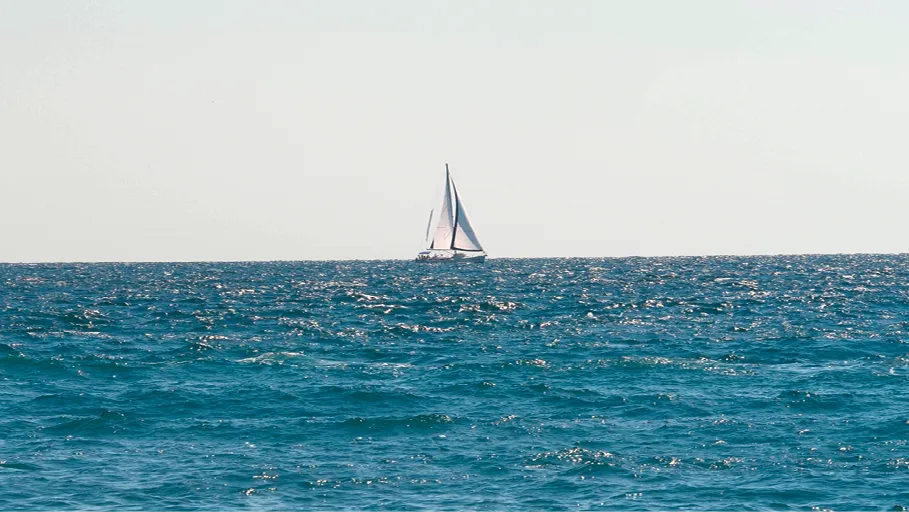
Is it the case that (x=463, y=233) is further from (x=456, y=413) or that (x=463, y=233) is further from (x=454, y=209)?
(x=456, y=413)

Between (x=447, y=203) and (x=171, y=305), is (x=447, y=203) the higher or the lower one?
the higher one

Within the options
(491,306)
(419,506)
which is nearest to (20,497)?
(419,506)

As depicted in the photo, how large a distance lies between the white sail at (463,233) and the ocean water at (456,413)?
116031 millimetres

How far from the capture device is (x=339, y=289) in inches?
3991

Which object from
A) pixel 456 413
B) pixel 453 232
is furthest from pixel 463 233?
pixel 456 413

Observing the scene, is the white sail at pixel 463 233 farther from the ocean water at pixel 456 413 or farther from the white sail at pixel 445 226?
the ocean water at pixel 456 413

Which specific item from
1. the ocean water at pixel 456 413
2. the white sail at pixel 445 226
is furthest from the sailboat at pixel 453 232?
the ocean water at pixel 456 413

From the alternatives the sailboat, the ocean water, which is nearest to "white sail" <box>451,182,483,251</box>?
the sailboat

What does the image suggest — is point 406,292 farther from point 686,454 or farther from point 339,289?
point 686,454

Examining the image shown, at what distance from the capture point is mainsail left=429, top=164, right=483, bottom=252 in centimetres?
17662

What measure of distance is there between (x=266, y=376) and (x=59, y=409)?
8289 mm

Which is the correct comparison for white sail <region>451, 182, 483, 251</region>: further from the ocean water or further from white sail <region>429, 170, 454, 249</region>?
the ocean water

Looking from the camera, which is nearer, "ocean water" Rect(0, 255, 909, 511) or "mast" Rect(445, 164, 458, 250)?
"ocean water" Rect(0, 255, 909, 511)

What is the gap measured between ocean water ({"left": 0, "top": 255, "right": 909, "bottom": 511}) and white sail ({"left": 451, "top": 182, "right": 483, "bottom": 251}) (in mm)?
116031
